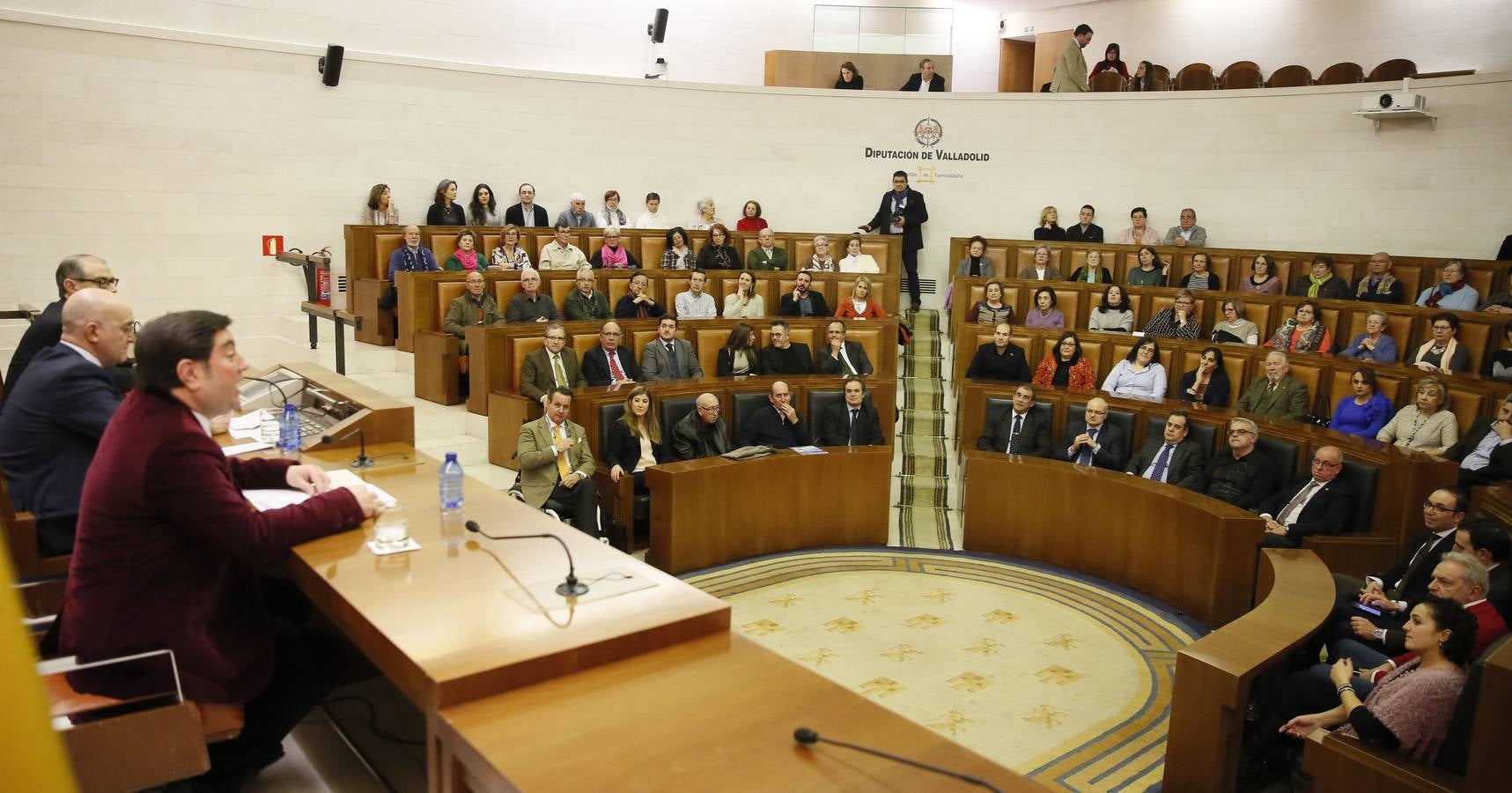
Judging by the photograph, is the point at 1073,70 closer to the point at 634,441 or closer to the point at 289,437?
the point at 634,441

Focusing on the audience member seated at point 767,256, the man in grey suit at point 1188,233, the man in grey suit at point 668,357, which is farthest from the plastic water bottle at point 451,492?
the man in grey suit at point 1188,233

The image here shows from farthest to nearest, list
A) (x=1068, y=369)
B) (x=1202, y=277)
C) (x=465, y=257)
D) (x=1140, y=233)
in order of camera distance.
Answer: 1. (x=1140, y=233)
2. (x=1202, y=277)
3. (x=465, y=257)
4. (x=1068, y=369)

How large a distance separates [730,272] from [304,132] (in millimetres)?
3694

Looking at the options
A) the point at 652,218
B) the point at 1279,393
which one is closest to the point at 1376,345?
the point at 1279,393

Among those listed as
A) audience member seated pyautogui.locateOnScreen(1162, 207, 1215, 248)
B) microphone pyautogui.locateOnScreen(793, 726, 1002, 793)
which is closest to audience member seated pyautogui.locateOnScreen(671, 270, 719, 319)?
audience member seated pyautogui.locateOnScreen(1162, 207, 1215, 248)

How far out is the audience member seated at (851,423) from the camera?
6406 millimetres

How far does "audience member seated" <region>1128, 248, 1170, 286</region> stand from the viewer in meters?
8.93

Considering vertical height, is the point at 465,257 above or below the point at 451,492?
above

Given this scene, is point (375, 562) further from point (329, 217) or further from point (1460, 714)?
point (329, 217)

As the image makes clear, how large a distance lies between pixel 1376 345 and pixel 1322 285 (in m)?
1.58

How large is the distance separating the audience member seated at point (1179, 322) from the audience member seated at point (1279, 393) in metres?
1.16

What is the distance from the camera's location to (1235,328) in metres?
7.51

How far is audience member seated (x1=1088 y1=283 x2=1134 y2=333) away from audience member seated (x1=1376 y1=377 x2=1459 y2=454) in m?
2.33

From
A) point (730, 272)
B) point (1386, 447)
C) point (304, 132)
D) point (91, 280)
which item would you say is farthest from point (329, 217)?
point (1386, 447)
